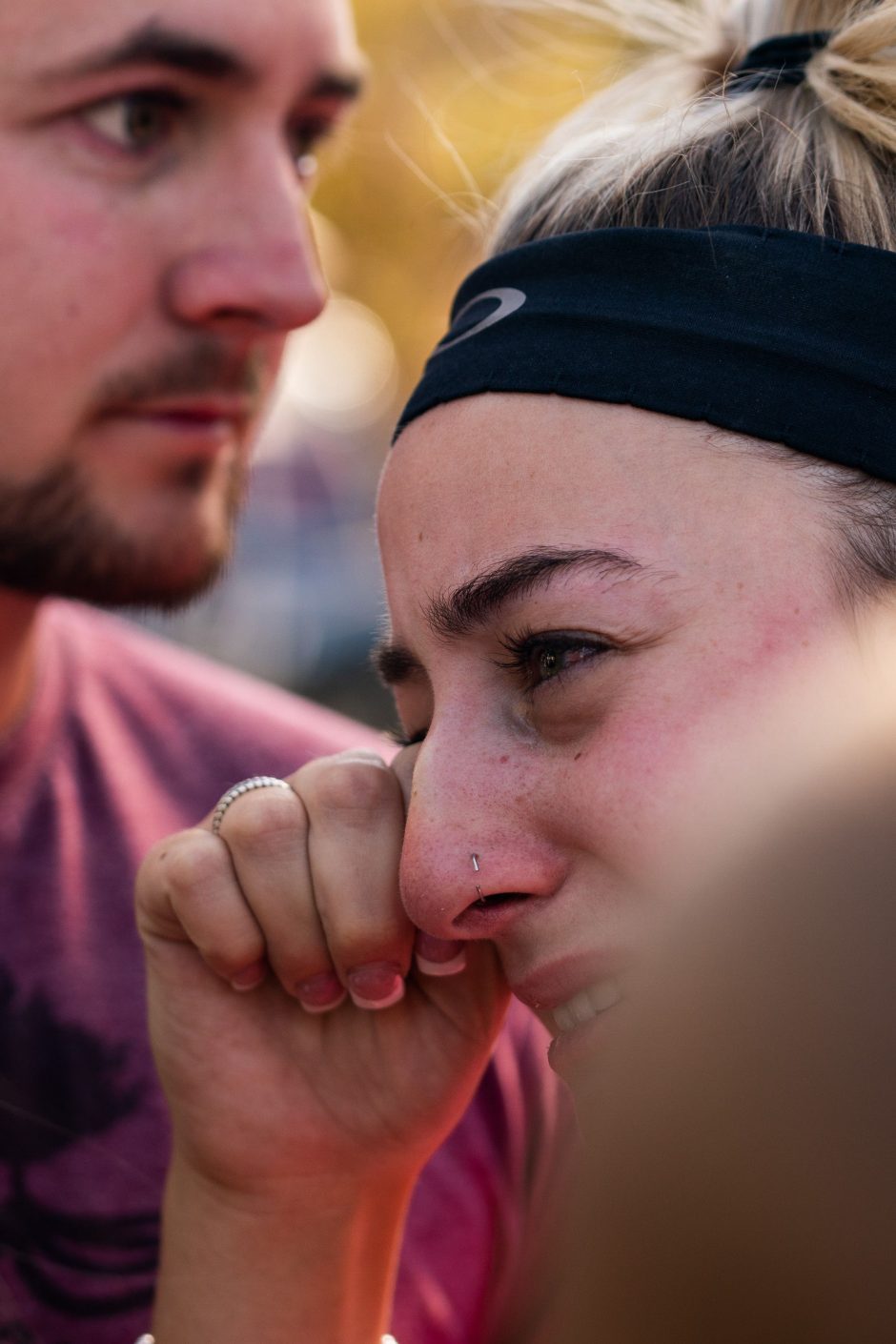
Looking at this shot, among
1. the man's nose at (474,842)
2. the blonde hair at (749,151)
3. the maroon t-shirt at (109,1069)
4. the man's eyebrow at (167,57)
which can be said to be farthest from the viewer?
the man's eyebrow at (167,57)

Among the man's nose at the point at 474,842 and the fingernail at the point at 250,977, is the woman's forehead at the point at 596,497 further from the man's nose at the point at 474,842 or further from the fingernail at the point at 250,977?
the fingernail at the point at 250,977

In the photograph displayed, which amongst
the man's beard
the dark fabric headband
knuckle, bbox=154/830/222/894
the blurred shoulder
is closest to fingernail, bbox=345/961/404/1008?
knuckle, bbox=154/830/222/894

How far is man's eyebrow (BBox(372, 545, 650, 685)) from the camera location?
5.21 feet

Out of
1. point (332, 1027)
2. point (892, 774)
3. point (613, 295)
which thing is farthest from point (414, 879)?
point (892, 774)

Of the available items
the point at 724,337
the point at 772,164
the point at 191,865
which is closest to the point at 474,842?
the point at 191,865

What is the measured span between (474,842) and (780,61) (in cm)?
134

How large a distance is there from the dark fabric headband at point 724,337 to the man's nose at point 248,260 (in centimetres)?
128

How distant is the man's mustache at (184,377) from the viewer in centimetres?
300

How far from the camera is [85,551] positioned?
303cm

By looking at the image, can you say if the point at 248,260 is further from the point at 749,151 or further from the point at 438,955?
the point at 438,955

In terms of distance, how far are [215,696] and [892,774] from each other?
2.71 meters

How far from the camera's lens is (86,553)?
9.96 ft

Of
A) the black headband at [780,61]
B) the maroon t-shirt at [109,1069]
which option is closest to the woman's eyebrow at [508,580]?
the black headband at [780,61]

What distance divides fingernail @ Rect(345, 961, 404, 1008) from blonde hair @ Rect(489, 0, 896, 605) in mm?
952
